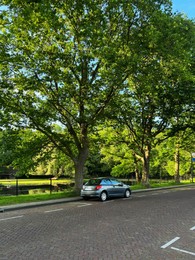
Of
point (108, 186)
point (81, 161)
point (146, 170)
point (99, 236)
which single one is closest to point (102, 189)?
point (108, 186)

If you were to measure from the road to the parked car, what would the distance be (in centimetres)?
590

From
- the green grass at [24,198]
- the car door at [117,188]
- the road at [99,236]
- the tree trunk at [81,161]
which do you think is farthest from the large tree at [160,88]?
the road at [99,236]

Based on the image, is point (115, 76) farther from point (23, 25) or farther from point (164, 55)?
point (23, 25)

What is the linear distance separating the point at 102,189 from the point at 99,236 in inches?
413

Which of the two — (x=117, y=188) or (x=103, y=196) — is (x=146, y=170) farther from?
(x=103, y=196)

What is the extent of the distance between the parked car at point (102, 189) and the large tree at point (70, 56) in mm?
2626

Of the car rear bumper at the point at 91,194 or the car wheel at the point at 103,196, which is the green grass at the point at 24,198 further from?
the car wheel at the point at 103,196

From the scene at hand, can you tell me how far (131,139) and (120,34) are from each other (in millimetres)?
15471

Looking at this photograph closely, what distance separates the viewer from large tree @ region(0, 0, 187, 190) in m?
17.8

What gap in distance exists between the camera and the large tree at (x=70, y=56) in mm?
17766

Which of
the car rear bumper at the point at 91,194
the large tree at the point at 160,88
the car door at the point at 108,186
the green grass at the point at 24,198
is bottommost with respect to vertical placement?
the green grass at the point at 24,198

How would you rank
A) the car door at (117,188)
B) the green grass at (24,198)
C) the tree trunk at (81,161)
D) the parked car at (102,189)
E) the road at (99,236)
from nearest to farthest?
the road at (99,236) < the green grass at (24,198) < the parked car at (102,189) < the car door at (117,188) < the tree trunk at (81,161)

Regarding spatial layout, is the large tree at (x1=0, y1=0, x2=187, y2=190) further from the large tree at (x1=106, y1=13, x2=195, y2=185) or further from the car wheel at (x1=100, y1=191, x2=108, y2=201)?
the car wheel at (x1=100, y1=191, x2=108, y2=201)

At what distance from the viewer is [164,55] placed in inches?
758
